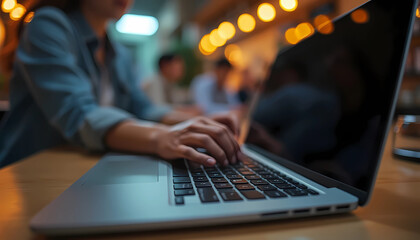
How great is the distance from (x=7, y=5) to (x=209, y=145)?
0.72 meters

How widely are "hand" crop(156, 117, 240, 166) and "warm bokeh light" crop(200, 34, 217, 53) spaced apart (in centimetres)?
432

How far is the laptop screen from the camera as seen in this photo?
26cm

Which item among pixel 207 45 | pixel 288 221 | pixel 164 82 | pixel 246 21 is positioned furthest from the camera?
pixel 207 45

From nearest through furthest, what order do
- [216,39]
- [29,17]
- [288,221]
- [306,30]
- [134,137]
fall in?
[288,221] < [134,137] < [29,17] < [306,30] < [216,39]

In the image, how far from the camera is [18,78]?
637mm

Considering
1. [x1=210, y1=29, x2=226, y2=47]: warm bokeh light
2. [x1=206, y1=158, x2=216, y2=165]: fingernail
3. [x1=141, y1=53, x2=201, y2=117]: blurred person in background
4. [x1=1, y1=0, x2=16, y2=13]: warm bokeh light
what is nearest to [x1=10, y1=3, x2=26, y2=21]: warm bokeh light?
[x1=1, y1=0, x2=16, y2=13]: warm bokeh light

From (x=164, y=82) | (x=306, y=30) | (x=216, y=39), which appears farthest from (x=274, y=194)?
(x=216, y=39)

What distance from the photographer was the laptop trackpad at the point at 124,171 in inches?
12.1

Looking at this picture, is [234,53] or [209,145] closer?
[209,145]

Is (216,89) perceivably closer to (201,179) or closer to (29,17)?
(29,17)

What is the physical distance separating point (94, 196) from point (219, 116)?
1.18 ft

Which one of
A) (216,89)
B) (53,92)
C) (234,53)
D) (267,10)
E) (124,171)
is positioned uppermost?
(234,53)

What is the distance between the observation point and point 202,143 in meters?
0.38

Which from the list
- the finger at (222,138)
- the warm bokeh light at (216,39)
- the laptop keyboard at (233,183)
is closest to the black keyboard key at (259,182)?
the laptop keyboard at (233,183)
